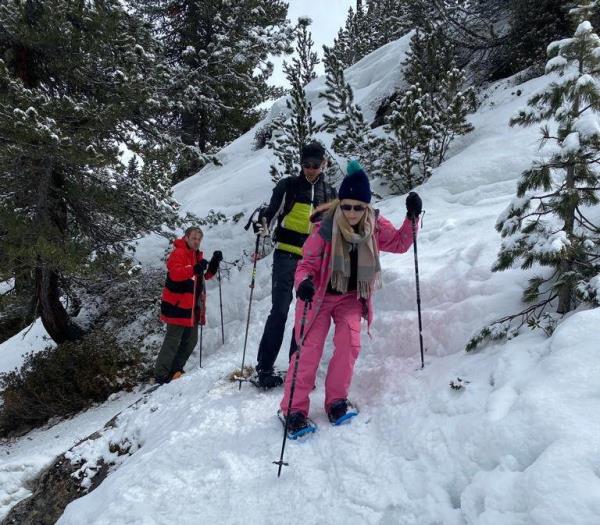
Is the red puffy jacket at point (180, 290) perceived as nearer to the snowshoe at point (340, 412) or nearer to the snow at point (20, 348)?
the snowshoe at point (340, 412)

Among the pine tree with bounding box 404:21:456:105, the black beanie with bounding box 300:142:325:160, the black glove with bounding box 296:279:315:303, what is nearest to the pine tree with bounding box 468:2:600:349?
the black glove with bounding box 296:279:315:303

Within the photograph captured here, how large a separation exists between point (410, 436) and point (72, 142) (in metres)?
5.90

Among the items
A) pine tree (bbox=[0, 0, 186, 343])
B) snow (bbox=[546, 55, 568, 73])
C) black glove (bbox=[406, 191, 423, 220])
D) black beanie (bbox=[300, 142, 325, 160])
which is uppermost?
pine tree (bbox=[0, 0, 186, 343])

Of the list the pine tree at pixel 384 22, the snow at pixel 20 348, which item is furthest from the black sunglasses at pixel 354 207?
the pine tree at pixel 384 22

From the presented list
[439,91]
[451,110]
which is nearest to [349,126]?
[451,110]

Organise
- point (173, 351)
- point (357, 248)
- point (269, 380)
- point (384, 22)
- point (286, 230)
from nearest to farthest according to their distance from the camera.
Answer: point (357, 248) → point (269, 380) → point (286, 230) → point (173, 351) → point (384, 22)

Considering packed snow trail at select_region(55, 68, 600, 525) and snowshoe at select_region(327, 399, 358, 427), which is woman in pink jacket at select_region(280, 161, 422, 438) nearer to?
snowshoe at select_region(327, 399, 358, 427)

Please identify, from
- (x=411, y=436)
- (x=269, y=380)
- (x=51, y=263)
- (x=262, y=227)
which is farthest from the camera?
(x=51, y=263)

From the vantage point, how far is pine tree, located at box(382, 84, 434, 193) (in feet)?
25.8

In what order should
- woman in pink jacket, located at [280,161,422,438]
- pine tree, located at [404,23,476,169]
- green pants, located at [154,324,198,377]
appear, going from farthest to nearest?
pine tree, located at [404,23,476,169] < green pants, located at [154,324,198,377] < woman in pink jacket, located at [280,161,422,438]

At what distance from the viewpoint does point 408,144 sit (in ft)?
26.6

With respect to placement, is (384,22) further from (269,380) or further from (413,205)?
(269,380)

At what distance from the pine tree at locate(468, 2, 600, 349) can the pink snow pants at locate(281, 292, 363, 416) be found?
0.94 metres

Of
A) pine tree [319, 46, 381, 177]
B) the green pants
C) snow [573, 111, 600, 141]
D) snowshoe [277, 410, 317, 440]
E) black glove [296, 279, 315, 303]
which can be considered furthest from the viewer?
pine tree [319, 46, 381, 177]
